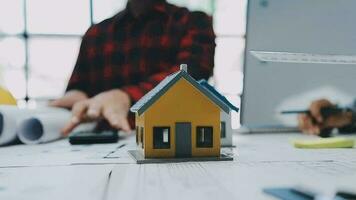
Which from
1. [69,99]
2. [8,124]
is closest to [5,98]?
[69,99]

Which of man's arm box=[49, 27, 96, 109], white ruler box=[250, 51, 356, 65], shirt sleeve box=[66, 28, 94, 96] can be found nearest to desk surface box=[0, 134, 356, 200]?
white ruler box=[250, 51, 356, 65]

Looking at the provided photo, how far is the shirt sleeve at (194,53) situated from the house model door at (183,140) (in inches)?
14.8

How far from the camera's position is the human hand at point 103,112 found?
742mm

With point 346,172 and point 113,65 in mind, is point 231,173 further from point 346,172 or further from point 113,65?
point 113,65

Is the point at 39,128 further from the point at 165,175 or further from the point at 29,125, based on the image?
the point at 165,175

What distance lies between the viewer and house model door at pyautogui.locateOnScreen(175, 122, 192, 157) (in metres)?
0.50

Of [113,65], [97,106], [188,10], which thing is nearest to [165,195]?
[97,106]

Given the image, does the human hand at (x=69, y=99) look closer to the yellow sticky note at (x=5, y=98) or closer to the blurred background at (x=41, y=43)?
the yellow sticky note at (x=5, y=98)

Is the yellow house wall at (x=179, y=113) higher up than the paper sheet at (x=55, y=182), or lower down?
higher up

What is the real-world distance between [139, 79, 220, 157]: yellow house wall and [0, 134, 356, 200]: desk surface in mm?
36

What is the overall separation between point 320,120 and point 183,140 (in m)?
0.46

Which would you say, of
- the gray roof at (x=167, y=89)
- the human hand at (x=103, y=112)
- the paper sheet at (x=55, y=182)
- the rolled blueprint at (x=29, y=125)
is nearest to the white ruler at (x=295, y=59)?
the gray roof at (x=167, y=89)

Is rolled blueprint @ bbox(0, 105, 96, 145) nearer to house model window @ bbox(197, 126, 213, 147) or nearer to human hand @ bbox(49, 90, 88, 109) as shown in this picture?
human hand @ bbox(49, 90, 88, 109)

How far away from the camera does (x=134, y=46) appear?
1.21 metres
